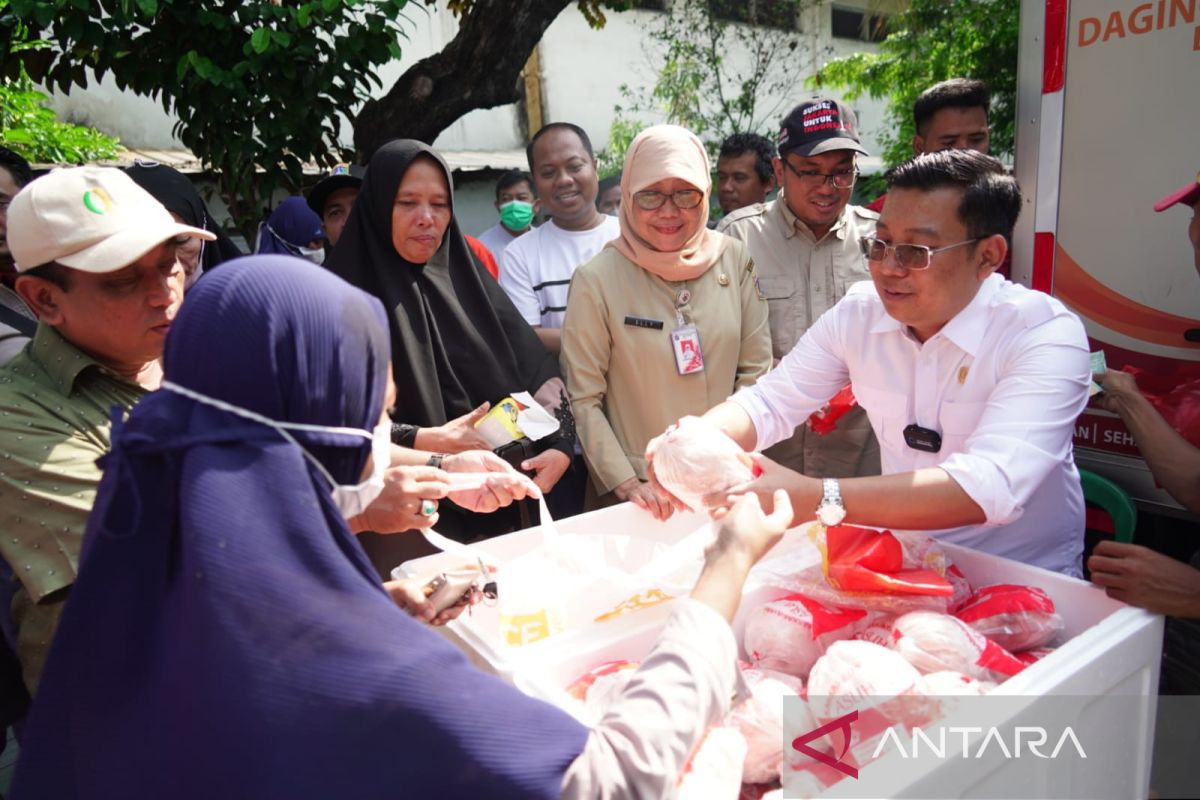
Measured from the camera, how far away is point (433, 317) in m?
2.98

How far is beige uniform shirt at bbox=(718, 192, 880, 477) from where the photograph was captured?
335cm

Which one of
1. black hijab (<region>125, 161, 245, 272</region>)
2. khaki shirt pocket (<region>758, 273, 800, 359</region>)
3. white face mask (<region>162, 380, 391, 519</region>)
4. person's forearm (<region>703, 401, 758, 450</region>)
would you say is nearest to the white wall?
black hijab (<region>125, 161, 245, 272</region>)

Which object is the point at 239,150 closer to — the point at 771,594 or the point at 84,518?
the point at 84,518

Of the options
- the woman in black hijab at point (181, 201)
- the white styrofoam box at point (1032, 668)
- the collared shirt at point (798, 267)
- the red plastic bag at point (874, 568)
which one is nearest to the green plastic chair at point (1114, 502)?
the collared shirt at point (798, 267)

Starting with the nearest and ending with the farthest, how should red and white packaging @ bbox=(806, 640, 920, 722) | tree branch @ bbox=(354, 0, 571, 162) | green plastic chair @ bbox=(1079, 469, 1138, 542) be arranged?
red and white packaging @ bbox=(806, 640, 920, 722) < green plastic chair @ bbox=(1079, 469, 1138, 542) < tree branch @ bbox=(354, 0, 571, 162)

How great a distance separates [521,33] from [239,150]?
2.10 metres

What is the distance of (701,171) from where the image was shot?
10.1 feet

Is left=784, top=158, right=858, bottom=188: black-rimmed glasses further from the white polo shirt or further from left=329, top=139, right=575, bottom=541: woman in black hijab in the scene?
left=329, top=139, right=575, bottom=541: woman in black hijab

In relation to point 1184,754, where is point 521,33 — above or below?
above

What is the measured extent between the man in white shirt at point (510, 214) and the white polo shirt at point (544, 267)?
2.92 ft

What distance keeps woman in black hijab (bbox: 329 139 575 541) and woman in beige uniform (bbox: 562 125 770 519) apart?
19 centimetres

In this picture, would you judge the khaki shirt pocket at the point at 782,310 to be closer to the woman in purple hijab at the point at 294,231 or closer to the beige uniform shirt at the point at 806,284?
the beige uniform shirt at the point at 806,284

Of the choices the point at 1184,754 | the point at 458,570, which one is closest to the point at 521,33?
the point at 458,570

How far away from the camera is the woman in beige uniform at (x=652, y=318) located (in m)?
3.01
